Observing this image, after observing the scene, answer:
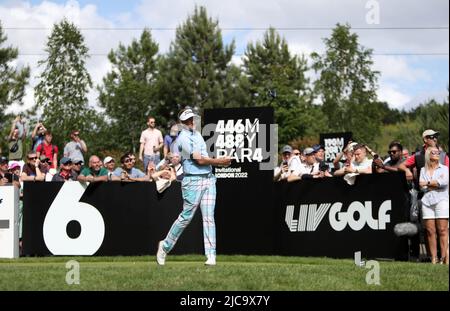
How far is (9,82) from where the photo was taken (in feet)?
153

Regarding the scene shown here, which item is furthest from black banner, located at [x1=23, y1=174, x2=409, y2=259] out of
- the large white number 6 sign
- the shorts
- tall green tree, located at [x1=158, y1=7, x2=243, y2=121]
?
tall green tree, located at [x1=158, y1=7, x2=243, y2=121]

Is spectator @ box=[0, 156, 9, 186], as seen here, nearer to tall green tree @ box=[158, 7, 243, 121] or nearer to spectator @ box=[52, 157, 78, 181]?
spectator @ box=[52, 157, 78, 181]

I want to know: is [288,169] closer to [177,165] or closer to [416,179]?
[177,165]

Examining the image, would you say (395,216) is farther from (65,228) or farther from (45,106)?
(45,106)

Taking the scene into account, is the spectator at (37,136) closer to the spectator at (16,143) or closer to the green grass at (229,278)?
the spectator at (16,143)

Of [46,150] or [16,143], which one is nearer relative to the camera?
[46,150]

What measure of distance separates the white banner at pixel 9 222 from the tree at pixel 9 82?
97.2 feet

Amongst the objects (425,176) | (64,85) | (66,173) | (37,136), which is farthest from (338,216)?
(64,85)

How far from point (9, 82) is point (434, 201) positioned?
35807 millimetres

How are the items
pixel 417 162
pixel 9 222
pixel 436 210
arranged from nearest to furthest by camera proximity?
pixel 436 210 < pixel 417 162 < pixel 9 222

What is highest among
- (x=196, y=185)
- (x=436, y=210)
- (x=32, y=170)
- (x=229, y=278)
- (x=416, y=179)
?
(x=32, y=170)
